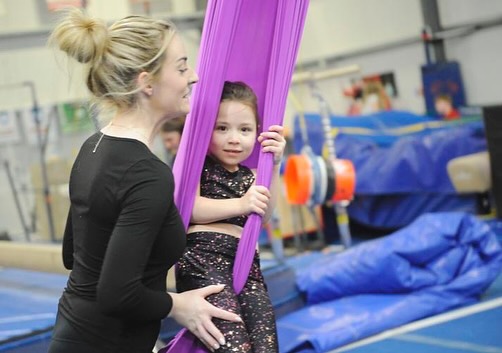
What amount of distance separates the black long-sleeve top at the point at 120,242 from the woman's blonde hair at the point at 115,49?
3.6 inches

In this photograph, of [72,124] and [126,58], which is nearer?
[126,58]

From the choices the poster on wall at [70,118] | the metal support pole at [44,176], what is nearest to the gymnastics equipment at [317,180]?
the metal support pole at [44,176]

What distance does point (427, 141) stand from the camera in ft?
18.1

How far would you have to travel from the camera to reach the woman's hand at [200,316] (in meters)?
1.40

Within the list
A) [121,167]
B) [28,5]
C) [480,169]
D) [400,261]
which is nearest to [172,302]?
[121,167]

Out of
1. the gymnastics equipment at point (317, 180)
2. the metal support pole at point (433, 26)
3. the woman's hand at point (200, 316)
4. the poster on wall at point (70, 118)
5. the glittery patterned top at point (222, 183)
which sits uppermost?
the metal support pole at point (433, 26)

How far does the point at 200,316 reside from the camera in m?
1.42

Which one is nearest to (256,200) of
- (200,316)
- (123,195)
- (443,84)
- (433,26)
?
(200,316)

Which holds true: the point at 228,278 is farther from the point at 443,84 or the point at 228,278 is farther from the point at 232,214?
the point at 443,84

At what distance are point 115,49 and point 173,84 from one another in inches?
4.8

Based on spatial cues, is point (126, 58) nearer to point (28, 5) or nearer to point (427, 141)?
point (427, 141)

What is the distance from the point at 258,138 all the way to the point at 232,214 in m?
0.18

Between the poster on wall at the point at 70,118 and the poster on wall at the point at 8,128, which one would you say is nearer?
the poster on wall at the point at 8,128

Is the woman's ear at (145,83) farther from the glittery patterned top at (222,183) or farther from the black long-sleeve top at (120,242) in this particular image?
the glittery patterned top at (222,183)
